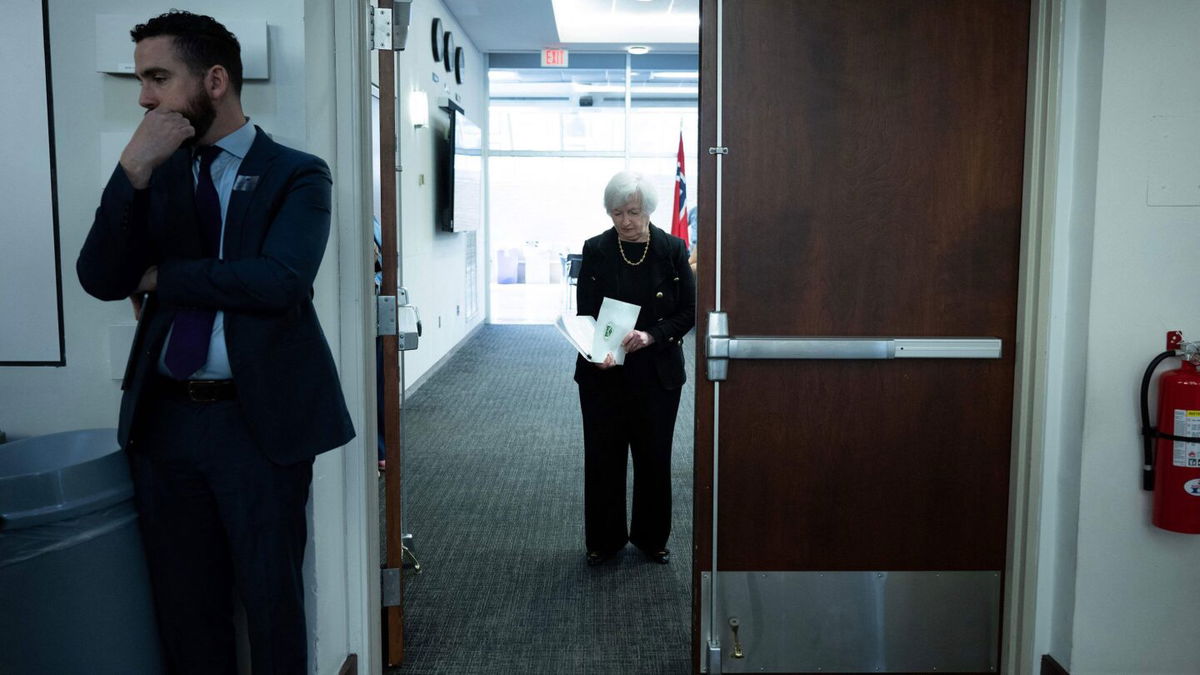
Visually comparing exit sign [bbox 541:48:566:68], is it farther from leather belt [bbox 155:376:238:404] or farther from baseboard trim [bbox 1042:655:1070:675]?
leather belt [bbox 155:376:238:404]

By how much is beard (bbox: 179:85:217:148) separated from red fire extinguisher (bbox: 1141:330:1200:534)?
6.70 ft

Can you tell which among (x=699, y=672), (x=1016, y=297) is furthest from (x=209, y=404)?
(x=1016, y=297)

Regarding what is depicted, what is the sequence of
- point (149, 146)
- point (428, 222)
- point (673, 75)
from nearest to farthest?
point (149, 146) → point (428, 222) → point (673, 75)

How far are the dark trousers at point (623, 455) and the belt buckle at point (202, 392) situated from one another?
154cm

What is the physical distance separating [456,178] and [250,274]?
552 centimetres

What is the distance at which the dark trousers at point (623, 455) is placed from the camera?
3102 millimetres

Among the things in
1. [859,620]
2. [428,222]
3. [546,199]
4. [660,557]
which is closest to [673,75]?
[546,199]

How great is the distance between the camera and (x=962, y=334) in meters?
2.30

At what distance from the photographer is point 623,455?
3.21m

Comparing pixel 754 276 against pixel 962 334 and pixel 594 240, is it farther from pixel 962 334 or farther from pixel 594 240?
pixel 594 240

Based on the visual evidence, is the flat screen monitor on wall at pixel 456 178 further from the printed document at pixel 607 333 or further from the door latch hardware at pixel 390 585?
the door latch hardware at pixel 390 585

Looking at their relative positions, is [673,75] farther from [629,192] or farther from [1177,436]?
[1177,436]

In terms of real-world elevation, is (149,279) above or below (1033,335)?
above

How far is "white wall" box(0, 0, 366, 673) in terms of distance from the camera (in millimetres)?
1954
